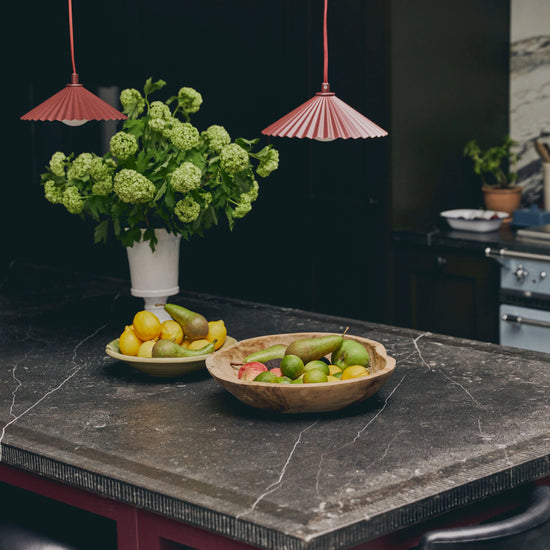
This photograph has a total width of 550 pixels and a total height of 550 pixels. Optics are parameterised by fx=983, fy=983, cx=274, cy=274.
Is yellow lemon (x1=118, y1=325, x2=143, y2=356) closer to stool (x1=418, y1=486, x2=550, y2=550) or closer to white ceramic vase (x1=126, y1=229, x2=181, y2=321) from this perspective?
white ceramic vase (x1=126, y1=229, x2=181, y2=321)

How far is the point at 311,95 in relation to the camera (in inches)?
173

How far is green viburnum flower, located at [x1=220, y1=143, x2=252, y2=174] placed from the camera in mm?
2625

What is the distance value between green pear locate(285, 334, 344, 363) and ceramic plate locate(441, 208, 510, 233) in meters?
2.08

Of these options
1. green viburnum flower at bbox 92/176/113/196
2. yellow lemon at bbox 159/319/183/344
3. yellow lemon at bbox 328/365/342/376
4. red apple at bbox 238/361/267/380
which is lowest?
yellow lemon at bbox 328/365/342/376

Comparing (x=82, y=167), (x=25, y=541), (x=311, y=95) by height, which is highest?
(x=311, y=95)

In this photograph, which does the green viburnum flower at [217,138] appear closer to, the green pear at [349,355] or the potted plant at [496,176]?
the green pear at [349,355]

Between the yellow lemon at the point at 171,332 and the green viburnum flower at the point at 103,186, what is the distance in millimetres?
444

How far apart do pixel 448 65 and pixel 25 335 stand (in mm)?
2403

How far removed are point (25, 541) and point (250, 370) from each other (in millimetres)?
608

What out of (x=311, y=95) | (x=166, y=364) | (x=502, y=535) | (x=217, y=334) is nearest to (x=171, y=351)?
(x=166, y=364)

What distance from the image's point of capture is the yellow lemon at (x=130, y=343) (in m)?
2.45

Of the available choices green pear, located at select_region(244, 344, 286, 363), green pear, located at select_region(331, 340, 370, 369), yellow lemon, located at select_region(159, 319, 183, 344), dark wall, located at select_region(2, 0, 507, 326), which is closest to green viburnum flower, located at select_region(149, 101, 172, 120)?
yellow lemon, located at select_region(159, 319, 183, 344)

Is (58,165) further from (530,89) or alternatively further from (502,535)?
(530,89)

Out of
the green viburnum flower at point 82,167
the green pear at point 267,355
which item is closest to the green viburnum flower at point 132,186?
the green viburnum flower at point 82,167
